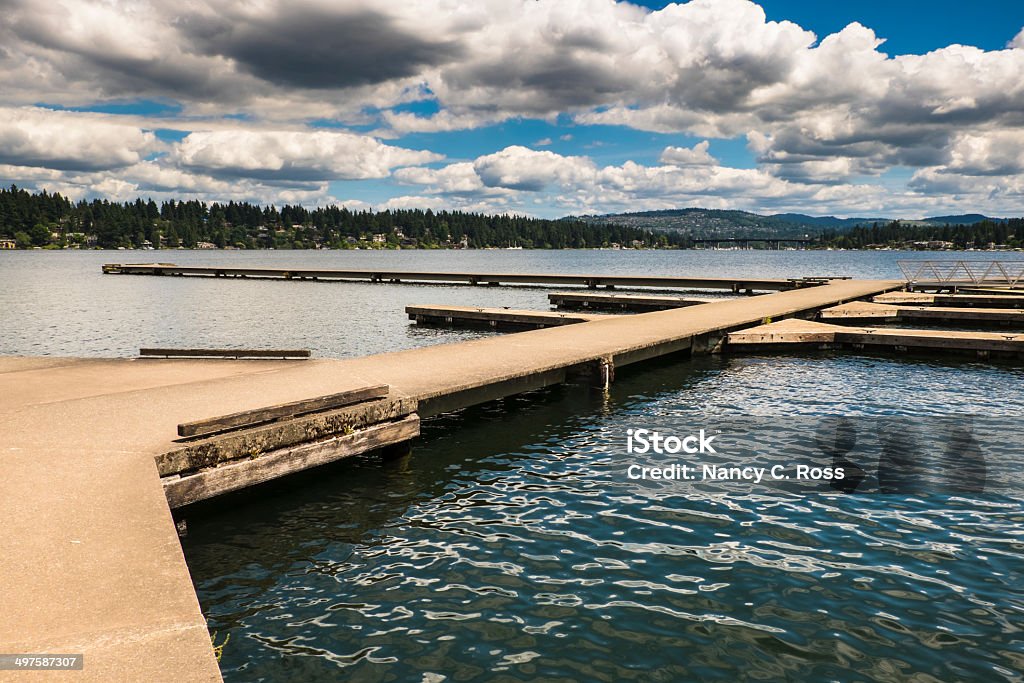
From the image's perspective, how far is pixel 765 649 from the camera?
6172mm

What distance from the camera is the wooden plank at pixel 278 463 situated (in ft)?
27.8

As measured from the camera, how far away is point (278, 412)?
9.76 metres

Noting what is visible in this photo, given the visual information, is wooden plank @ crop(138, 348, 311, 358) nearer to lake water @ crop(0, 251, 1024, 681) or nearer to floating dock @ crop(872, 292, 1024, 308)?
lake water @ crop(0, 251, 1024, 681)

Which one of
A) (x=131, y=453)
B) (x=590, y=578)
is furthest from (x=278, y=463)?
(x=590, y=578)

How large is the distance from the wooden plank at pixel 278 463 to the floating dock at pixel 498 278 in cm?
4484

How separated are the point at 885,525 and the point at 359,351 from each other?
21.1 metres

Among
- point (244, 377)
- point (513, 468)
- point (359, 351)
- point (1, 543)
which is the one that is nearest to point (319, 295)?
point (359, 351)

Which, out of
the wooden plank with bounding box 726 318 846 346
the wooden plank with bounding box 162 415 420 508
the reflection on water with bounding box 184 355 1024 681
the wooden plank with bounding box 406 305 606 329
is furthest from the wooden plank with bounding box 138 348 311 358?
the wooden plank with bounding box 726 318 846 346

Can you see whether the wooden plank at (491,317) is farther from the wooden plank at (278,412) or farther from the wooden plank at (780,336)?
the wooden plank at (278,412)

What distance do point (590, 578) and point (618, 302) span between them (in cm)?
3518

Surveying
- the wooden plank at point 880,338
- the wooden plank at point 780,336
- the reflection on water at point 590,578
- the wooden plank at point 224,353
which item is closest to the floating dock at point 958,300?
the wooden plank at point 880,338

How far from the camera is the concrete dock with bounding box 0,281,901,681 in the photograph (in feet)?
15.0

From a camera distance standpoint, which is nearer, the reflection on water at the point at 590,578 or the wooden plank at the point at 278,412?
the reflection on water at the point at 590,578

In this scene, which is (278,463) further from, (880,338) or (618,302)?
(618,302)
